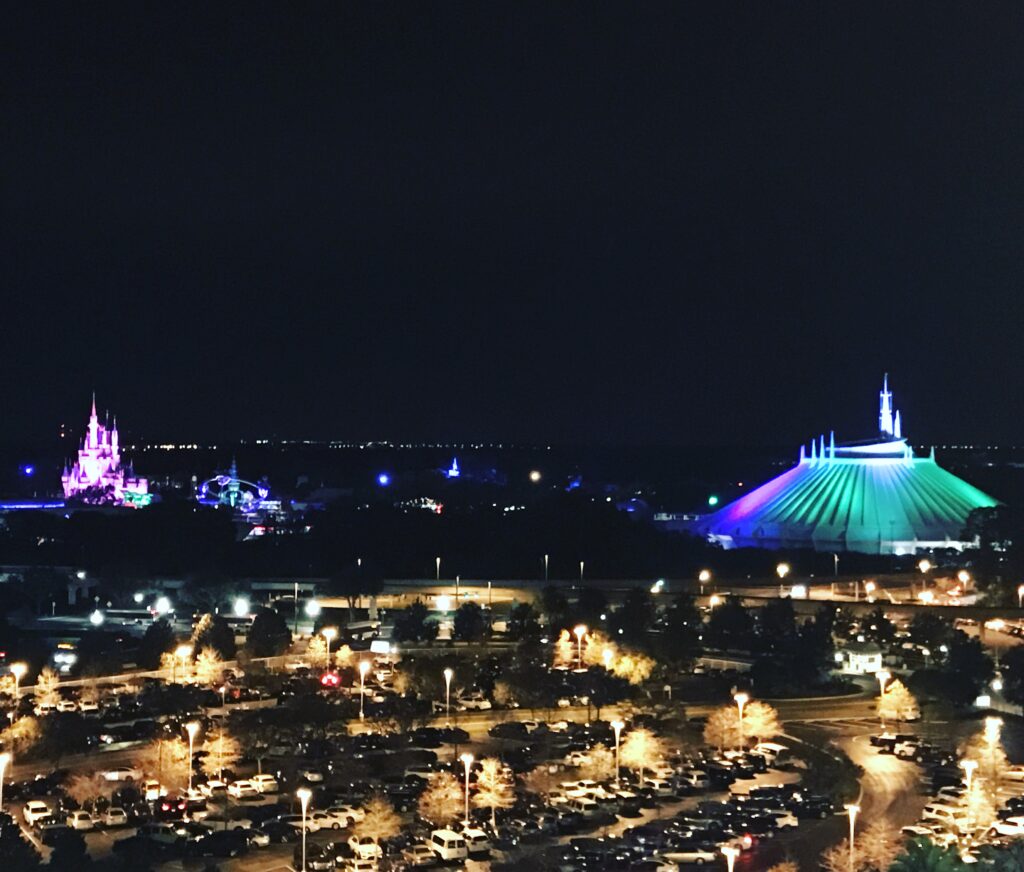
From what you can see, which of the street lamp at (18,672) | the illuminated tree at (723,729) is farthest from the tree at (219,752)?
the illuminated tree at (723,729)

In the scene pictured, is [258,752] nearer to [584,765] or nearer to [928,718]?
[584,765]

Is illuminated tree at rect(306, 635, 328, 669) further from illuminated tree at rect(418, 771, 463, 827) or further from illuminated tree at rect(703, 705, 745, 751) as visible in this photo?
illuminated tree at rect(418, 771, 463, 827)

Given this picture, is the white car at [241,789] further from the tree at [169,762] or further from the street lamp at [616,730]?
the street lamp at [616,730]

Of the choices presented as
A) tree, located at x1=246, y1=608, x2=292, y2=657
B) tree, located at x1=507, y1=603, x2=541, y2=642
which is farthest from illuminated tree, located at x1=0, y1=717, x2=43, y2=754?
tree, located at x1=507, y1=603, x2=541, y2=642

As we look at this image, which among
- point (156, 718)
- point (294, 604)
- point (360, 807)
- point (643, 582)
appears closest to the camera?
point (360, 807)

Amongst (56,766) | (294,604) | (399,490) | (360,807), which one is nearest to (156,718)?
(56,766)

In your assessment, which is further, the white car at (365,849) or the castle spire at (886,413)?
the castle spire at (886,413)
